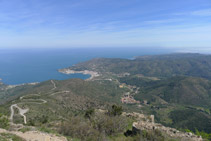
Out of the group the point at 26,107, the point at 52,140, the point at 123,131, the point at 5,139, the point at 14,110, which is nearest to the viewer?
the point at 5,139

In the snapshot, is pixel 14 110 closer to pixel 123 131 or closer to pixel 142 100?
pixel 123 131

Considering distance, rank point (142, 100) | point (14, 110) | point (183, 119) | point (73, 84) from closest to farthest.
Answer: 1. point (14, 110)
2. point (183, 119)
3. point (73, 84)
4. point (142, 100)

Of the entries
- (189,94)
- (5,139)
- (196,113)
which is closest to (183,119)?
(196,113)

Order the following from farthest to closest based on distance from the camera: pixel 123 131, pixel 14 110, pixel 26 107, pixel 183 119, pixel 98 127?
pixel 183 119
pixel 26 107
pixel 14 110
pixel 123 131
pixel 98 127

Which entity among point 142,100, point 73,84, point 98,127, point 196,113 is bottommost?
point 142,100

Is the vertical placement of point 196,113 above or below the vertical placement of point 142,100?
above

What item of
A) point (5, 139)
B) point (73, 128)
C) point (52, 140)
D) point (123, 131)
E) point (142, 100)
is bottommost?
point (142, 100)

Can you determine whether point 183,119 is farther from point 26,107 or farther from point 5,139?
point 5,139

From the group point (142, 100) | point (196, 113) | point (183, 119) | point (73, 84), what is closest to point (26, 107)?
point (73, 84)

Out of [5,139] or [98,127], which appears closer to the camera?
[5,139]
